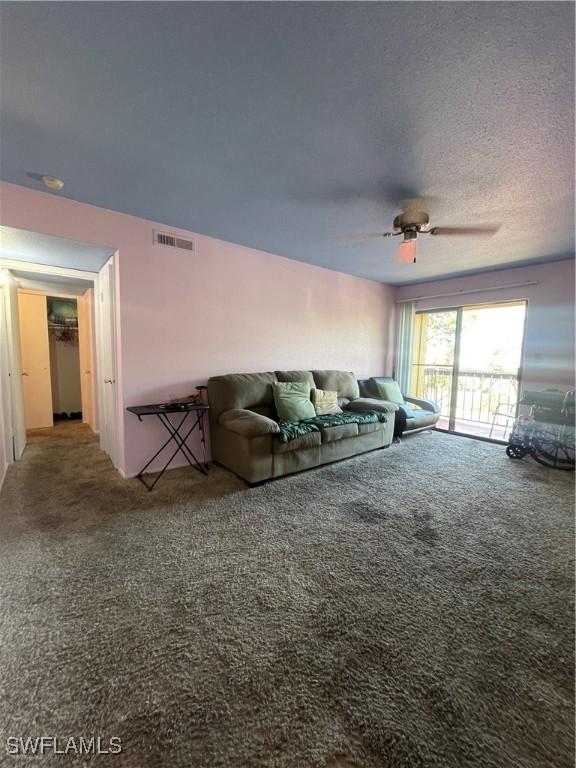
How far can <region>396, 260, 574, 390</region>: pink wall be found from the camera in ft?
13.3

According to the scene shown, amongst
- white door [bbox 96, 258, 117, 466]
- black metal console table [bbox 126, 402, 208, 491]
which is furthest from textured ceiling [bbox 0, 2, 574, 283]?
black metal console table [bbox 126, 402, 208, 491]

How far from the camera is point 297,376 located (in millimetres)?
4105

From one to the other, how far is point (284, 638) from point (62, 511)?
201 centimetres

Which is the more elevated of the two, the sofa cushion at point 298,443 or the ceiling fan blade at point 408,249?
the ceiling fan blade at point 408,249

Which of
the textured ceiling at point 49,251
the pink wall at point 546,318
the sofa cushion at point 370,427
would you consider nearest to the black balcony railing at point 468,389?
the pink wall at point 546,318

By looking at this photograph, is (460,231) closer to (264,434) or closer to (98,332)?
(264,434)

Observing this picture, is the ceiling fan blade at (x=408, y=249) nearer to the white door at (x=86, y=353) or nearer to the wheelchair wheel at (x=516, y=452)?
the wheelchair wheel at (x=516, y=452)

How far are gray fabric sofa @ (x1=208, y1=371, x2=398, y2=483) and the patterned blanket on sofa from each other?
49mm

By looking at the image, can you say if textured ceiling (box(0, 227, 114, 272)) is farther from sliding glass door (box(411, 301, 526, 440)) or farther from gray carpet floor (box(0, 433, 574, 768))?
sliding glass door (box(411, 301, 526, 440))

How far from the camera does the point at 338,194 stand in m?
2.47

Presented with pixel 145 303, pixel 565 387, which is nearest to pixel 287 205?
pixel 145 303

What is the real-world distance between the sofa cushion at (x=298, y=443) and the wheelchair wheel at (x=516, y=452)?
2459 mm

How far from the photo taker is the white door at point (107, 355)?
319cm

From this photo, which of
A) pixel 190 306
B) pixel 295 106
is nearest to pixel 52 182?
pixel 190 306
